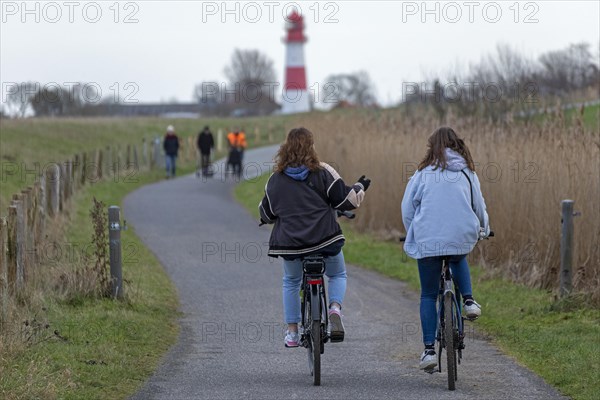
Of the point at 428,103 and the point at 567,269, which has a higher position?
the point at 428,103

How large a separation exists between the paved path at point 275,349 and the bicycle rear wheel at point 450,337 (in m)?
0.12

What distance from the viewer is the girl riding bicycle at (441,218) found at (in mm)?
8234

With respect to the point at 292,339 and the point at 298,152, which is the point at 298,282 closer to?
the point at 292,339

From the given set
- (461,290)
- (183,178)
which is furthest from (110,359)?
(183,178)

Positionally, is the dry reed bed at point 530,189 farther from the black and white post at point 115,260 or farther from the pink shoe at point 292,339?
the black and white post at point 115,260

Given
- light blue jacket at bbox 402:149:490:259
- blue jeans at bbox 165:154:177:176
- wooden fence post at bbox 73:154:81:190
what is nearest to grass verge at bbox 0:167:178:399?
light blue jacket at bbox 402:149:490:259

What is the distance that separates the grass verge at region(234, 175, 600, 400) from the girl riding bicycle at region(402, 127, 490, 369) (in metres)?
0.96

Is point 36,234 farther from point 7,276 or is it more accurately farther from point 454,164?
point 454,164

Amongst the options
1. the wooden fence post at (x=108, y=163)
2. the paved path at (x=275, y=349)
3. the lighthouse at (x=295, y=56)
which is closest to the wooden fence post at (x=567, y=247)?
the paved path at (x=275, y=349)

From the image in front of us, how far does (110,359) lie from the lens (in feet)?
30.0

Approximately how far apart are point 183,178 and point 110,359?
100 feet

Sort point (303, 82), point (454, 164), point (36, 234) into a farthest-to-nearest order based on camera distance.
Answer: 1. point (303, 82)
2. point (36, 234)
3. point (454, 164)

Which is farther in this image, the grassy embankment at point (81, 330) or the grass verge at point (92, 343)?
the grassy embankment at point (81, 330)

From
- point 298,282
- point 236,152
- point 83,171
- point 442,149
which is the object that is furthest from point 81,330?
point 236,152
